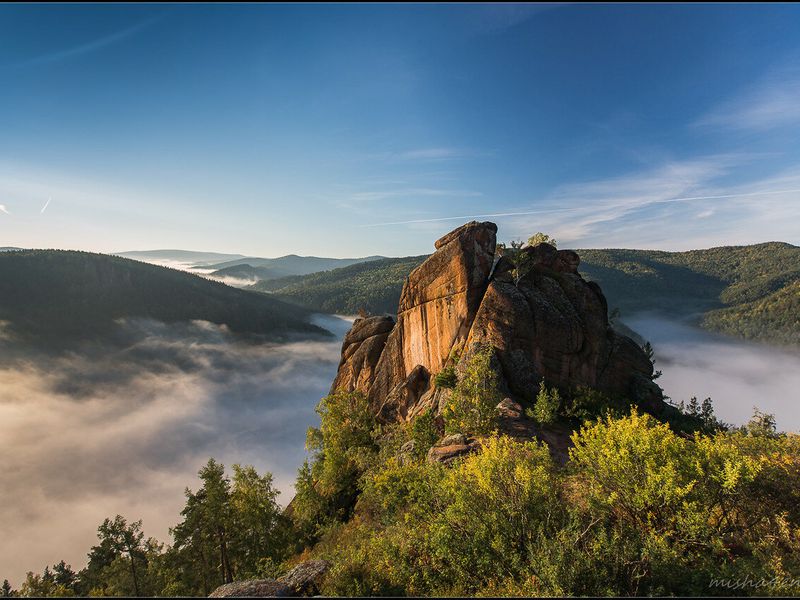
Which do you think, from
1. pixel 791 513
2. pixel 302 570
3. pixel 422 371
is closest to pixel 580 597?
pixel 791 513

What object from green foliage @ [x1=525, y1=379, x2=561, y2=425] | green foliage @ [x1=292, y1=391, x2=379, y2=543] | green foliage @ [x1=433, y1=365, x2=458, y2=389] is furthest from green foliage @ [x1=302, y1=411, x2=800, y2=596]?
green foliage @ [x1=292, y1=391, x2=379, y2=543]

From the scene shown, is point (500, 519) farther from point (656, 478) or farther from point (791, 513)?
point (791, 513)

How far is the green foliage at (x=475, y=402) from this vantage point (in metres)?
27.0

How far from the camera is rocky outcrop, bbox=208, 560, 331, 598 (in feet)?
44.7

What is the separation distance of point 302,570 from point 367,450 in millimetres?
20603

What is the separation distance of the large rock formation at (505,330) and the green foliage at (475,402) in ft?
9.45

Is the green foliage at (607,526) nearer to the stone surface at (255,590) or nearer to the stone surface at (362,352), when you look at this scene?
the stone surface at (255,590)

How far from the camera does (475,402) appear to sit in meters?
27.5

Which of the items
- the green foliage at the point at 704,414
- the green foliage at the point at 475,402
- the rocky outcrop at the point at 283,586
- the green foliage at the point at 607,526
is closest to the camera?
the green foliage at the point at 607,526

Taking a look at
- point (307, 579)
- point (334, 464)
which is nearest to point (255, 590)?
point (307, 579)

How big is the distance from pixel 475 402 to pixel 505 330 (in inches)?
369

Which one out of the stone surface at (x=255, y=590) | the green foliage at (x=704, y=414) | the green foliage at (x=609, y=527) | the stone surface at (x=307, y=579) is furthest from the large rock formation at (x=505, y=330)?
the stone surface at (x=255, y=590)

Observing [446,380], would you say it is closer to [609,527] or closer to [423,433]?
[423,433]

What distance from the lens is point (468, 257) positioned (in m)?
39.4
